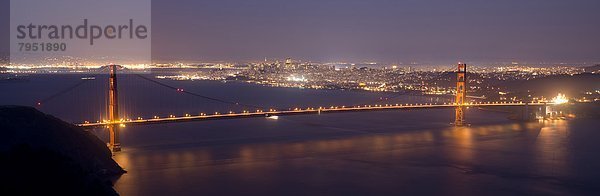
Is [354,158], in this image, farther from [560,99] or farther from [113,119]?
[560,99]

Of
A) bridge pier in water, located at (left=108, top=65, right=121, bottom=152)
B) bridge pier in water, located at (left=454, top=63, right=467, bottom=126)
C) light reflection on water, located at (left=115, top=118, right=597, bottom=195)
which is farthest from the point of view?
bridge pier in water, located at (left=454, top=63, right=467, bottom=126)

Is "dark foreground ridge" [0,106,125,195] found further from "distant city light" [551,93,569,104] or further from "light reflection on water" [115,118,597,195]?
→ "distant city light" [551,93,569,104]

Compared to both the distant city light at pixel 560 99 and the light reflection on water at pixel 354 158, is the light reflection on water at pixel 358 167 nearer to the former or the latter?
the light reflection on water at pixel 354 158

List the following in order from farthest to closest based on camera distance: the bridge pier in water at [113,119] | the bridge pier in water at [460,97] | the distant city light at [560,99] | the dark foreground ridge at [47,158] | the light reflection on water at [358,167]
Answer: the distant city light at [560,99], the bridge pier in water at [460,97], the bridge pier in water at [113,119], the light reflection on water at [358,167], the dark foreground ridge at [47,158]

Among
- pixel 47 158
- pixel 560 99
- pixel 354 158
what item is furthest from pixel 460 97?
pixel 47 158

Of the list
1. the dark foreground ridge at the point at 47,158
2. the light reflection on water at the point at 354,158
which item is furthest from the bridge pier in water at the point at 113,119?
the dark foreground ridge at the point at 47,158

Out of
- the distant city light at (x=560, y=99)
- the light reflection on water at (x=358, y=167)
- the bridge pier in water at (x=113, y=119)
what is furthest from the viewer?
the distant city light at (x=560, y=99)

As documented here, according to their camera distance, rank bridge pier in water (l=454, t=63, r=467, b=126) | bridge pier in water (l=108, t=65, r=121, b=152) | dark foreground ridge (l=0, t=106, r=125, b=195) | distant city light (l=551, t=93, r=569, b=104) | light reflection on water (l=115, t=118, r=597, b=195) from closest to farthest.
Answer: dark foreground ridge (l=0, t=106, r=125, b=195), light reflection on water (l=115, t=118, r=597, b=195), bridge pier in water (l=108, t=65, r=121, b=152), bridge pier in water (l=454, t=63, r=467, b=126), distant city light (l=551, t=93, r=569, b=104)

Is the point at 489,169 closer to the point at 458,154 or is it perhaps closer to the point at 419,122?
the point at 458,154

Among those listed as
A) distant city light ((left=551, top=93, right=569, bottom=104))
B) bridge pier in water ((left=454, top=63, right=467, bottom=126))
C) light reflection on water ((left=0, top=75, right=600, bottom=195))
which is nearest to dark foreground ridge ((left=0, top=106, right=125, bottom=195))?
light reflection on water ((left=0, top=75, right=600, bottom=195))
